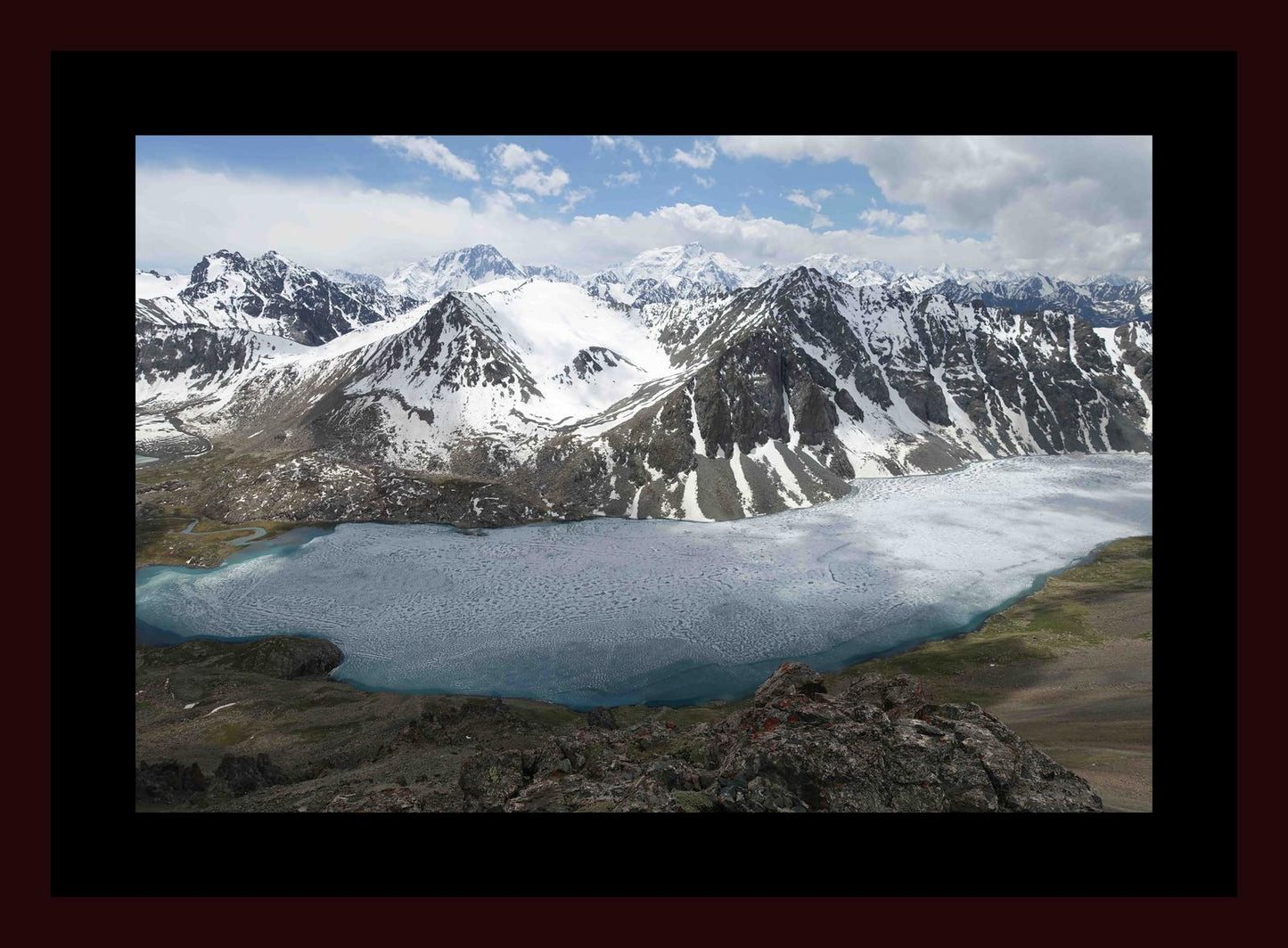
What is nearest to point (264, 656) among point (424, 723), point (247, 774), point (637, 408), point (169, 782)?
point (424, 723)

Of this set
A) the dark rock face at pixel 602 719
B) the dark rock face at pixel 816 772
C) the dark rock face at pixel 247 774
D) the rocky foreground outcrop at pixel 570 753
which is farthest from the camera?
the dark rock face at pixel 602 719

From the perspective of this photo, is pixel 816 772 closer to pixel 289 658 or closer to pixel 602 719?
pixel 602 719

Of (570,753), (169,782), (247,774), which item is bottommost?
(247,774)

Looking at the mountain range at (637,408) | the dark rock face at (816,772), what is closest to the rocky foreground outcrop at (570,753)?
the dark rock face at (816,772)

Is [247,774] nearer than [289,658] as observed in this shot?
Yes

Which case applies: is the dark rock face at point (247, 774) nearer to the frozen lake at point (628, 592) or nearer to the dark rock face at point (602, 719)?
the dark rock face at point (602, 719)

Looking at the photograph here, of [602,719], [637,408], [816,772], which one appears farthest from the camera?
[637,408]

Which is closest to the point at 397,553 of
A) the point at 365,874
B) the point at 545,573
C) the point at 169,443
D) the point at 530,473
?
the point at 545,573
